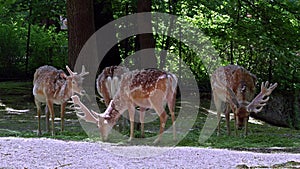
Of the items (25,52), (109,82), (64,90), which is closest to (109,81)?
(109,82)

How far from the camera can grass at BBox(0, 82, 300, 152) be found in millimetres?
7621

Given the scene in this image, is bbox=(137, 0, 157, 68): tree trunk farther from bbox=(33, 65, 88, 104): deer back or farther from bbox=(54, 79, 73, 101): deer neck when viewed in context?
bbox=(54, 79, 73, 101): deer neck

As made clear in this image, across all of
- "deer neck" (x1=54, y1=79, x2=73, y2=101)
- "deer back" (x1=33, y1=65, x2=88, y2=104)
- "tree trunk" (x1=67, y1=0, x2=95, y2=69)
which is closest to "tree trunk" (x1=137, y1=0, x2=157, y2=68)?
"tree trunk" (x1=67, y1=0, x2=95, y2=69)

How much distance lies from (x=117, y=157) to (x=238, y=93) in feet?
11.4

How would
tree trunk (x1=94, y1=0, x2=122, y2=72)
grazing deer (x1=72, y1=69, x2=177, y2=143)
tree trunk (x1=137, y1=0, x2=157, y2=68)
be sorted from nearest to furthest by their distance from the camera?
grazing deer (x1=72, y1=69, x2=177, y2=143), tree trunk (x1=137, y1=0, x2=157, y2=68), tree trunk (x1=94, y1=0, x2=122, y2=72)

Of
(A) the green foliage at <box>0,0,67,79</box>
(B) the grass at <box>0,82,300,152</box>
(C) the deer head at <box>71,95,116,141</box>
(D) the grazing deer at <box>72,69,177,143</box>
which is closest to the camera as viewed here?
(C) the deer head at <box>71,95,116,141</box>

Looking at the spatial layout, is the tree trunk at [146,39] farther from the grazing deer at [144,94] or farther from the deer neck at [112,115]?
the deer neck at [112,115]

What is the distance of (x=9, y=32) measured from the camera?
15.3 m

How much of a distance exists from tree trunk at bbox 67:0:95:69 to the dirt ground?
5257 millimetres

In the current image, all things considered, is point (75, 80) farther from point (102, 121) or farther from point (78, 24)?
point (78, 24)

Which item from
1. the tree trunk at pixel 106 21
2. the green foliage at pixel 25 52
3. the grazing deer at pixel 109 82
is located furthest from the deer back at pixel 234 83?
the green foliage at pixel 25 52

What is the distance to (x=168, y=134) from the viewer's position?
818 centimetres

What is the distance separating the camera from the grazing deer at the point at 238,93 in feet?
28.0

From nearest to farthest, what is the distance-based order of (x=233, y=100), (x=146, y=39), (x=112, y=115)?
(x=112, y=115) < (x=233, y=100) < (x=146, y=39)
